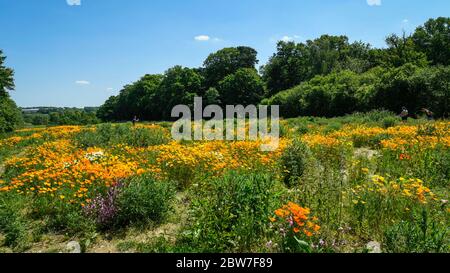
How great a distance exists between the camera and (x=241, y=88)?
5481 centimetres

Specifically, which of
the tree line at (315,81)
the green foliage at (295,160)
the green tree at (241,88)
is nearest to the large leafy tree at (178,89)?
the tree line at (315,81)

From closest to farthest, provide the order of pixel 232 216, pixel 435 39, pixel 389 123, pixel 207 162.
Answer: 1. pixel 232 216
2. pixel 207 162
3. pixel 389 123
4. pixel 435 39

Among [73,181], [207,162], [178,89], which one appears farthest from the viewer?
[178,89]

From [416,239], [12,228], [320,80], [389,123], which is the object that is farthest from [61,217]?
[320,80]

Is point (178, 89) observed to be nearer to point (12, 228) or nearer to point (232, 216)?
point (12, 228)

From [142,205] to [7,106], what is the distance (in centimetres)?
4310

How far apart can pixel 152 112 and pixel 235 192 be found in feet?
210

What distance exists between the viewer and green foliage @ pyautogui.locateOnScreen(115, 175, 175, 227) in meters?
5.52

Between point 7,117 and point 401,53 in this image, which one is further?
point 401,53

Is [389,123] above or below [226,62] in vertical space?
below

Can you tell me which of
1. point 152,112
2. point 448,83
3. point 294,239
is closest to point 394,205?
point 294,239
